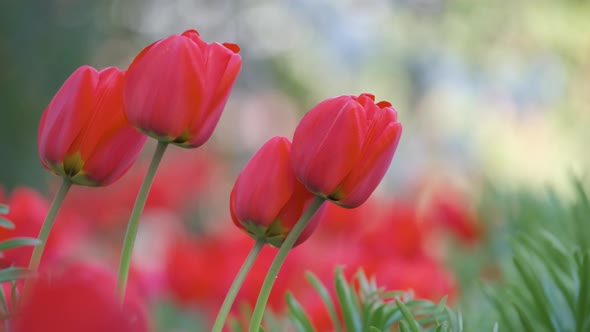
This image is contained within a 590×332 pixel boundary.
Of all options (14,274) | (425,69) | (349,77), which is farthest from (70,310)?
(425,69)

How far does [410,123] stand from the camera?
8938mm

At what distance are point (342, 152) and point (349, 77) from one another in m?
8.44

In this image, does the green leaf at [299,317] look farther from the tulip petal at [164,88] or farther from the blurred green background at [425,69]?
the blurred green background at [425,69]

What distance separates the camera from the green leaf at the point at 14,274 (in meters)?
0.28

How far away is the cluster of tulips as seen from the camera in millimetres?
322

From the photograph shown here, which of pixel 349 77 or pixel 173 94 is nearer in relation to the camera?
pixel 173 94

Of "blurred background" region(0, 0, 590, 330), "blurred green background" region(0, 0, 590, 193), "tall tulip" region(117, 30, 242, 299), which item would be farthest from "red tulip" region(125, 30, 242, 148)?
"blurred green background" region(0, 0, 590, 193)

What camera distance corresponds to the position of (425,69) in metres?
8.76

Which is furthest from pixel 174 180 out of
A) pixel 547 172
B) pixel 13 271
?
pixel 547 172

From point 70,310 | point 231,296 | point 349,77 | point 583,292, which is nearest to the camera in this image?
point 70,310

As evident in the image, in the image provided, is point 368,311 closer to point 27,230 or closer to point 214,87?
point 214,87

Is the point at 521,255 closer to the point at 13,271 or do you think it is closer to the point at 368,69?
the point at 13,271

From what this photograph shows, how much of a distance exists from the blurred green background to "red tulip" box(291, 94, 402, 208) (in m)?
2.79

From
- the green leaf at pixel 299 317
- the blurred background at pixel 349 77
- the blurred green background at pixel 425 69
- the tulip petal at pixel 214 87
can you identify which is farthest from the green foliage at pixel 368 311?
the blurred green background at pixel 425 69
